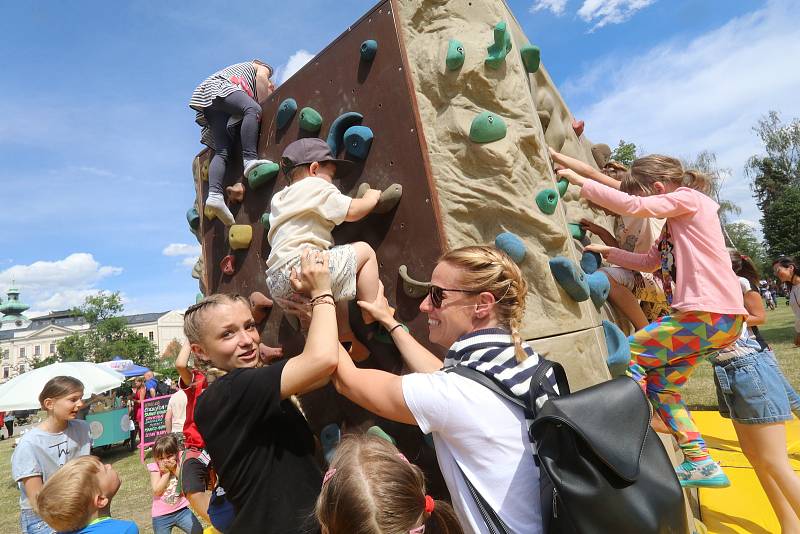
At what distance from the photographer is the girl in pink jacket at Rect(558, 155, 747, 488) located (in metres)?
2.41

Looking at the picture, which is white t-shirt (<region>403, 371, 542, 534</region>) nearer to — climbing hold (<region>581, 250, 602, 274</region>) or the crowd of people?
the crowd of people

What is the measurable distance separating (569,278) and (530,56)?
1658 mm

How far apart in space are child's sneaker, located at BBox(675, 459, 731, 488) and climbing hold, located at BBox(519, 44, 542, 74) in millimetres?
2679

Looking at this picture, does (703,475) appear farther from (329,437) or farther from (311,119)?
(311,119)

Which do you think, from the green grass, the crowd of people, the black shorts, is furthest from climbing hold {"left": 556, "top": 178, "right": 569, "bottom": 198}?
the green grass

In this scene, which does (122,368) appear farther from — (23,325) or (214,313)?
(23,325)

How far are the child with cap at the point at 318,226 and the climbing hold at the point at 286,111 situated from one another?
0.81m

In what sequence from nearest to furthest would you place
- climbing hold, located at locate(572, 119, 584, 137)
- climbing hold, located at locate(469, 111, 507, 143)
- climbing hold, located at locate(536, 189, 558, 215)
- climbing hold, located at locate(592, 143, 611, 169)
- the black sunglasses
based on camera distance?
the black sunglasses, climbing hold, located at locate(469, 111, 507, 143), climbing hold, located at locate(536, 189, 558, 215), climbing hold, located at locate(572, 119, 584, 137), climbing hold, located at locate(592, 143, 611, 169)

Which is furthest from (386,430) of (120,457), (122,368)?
(122,368)

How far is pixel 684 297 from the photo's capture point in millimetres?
2457

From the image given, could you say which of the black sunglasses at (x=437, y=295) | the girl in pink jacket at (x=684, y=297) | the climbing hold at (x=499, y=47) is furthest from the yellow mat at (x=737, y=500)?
the climbing hold at (x=499, y=47)

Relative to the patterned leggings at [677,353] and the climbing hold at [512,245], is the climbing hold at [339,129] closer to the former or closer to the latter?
the climbing hold at [512,245]

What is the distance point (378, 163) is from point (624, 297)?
2030 mm

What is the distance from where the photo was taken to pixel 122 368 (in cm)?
1653
